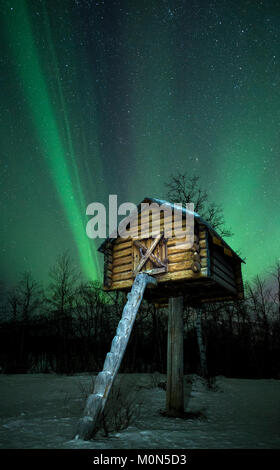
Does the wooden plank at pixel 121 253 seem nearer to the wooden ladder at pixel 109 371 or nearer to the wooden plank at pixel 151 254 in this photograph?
the wooden plank at pixel 151 254

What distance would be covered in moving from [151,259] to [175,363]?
10.4 ft

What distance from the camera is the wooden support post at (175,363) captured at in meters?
7.83

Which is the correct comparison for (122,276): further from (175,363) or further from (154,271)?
(175,363)

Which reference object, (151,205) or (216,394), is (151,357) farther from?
(151,205)

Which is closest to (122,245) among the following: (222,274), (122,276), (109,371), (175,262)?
(122,276)

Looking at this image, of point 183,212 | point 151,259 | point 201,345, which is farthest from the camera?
point 201,345

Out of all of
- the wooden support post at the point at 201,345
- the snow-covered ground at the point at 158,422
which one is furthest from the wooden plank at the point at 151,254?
the wooden support post at the point at 201,345

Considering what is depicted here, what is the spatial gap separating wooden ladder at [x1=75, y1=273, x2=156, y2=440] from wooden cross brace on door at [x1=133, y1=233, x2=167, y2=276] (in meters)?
0.31

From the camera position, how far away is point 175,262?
24.8 ft

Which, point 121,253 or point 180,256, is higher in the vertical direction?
point 121,253

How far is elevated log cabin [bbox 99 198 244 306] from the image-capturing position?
7.40 metres

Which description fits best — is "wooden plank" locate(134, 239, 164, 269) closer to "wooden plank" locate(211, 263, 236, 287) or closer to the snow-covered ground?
"wooden plank" locate(211, 263, 236, 287)
